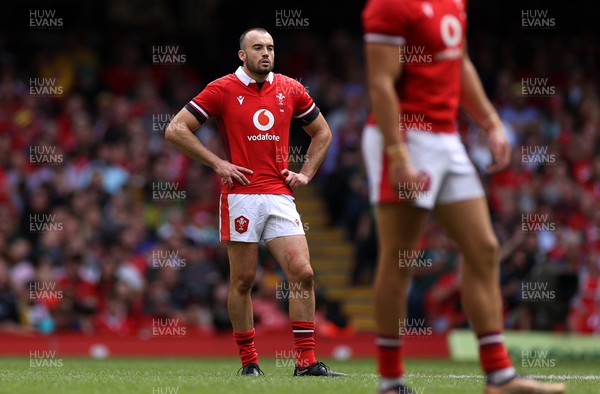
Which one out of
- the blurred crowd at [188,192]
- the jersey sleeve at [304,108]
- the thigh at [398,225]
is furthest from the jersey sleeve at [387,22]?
the blurred crowd at [188,192]

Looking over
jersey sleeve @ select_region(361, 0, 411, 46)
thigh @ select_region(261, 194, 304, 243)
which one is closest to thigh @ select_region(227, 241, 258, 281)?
thigh @ select_region(261, 194, 304, 243)

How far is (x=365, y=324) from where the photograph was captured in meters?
19.9

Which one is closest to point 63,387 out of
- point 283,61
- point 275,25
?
point 283,61

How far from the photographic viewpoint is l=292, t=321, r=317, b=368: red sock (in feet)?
31.4

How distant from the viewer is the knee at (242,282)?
966cm

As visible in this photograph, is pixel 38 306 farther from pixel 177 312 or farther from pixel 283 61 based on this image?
pixel 283 61

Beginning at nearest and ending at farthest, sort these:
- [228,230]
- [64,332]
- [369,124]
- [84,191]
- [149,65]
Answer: [369,124], [228,230], [64,332], [84,191], [149,65]

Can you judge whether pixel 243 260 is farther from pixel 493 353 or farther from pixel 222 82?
pixel 493 353

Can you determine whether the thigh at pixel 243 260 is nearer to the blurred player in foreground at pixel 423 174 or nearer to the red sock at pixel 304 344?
the red sock at pixel 304 344

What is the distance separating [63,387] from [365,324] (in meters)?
12.3

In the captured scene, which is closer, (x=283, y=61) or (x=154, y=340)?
(x=154, y=340)

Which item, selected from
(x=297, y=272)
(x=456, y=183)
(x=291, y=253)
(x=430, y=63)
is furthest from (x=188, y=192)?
(x=456, y=183)

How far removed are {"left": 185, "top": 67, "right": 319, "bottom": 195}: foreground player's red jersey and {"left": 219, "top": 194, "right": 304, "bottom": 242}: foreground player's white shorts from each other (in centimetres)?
7

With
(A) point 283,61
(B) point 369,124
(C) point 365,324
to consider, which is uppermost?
(A) point 283,61
